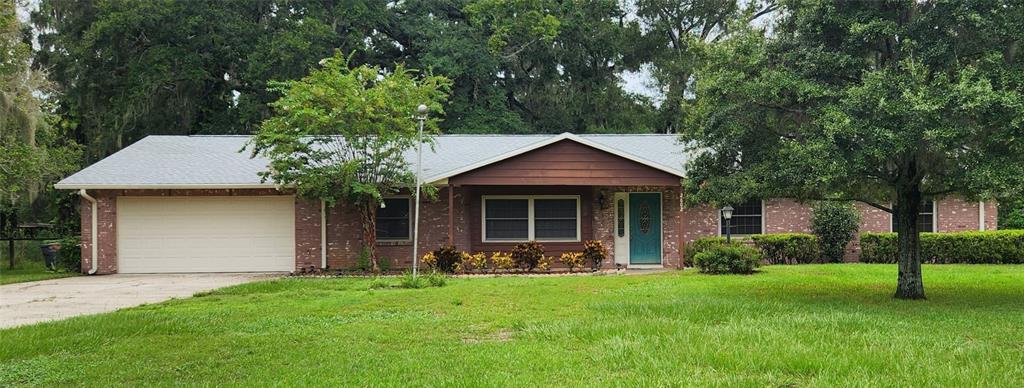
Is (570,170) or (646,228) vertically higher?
(570,170)

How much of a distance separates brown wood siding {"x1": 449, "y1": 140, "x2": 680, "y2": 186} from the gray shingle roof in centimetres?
22

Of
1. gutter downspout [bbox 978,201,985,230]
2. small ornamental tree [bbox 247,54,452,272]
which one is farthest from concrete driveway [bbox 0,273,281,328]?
gutter downspout [bbox 978,201,985,230]

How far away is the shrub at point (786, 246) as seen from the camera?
663 inches

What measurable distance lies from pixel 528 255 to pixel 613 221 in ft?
9.20

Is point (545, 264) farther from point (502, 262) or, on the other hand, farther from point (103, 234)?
point (103, 234)

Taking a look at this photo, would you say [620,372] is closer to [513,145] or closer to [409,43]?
[513,145]

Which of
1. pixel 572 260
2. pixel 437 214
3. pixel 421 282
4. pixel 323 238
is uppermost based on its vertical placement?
pixel 437 214

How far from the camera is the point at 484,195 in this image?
17.2 meters

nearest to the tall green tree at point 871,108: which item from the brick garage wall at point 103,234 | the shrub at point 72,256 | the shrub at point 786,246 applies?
the shrub at point 786,246

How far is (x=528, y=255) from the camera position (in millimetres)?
15578

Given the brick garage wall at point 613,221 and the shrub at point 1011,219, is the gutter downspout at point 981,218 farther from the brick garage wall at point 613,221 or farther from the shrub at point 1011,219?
the brick garage wall at point 613,221

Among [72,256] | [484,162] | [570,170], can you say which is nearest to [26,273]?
[72,256]

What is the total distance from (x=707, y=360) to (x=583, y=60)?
27.0 meters

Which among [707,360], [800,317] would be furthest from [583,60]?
[707,360]
